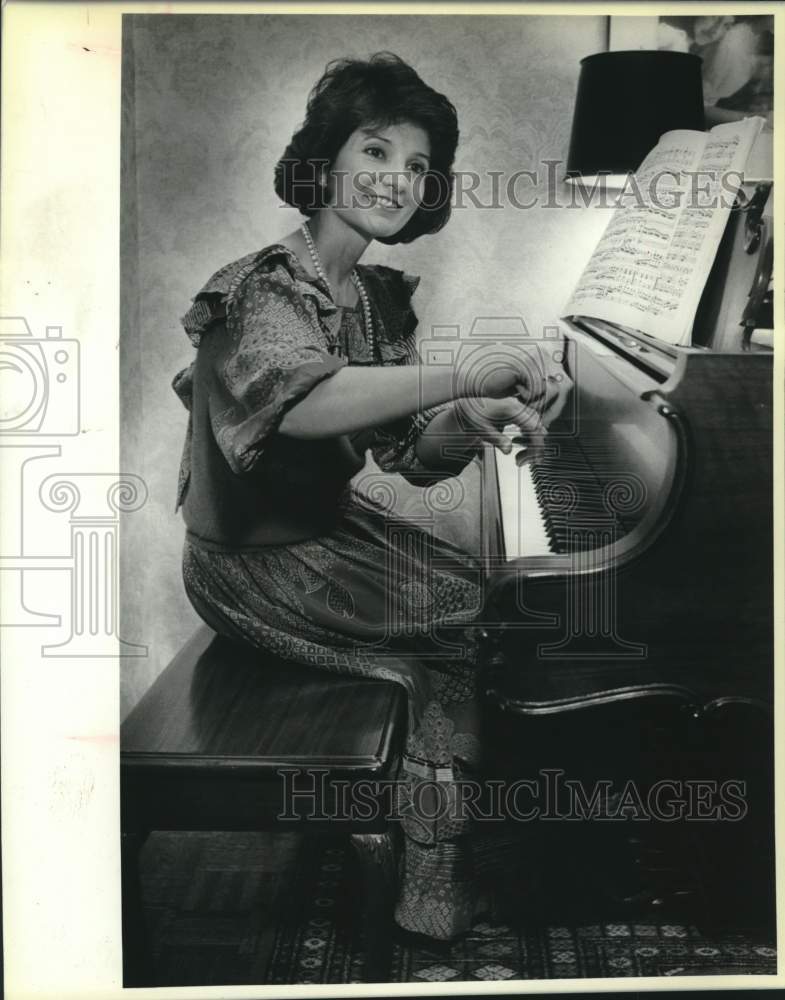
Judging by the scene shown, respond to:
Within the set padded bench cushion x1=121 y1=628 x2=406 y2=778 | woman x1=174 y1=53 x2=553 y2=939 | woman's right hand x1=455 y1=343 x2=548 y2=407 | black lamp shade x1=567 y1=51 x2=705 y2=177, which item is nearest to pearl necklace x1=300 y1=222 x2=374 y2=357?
woman x1=174 y1=53 x2=553 y2=939

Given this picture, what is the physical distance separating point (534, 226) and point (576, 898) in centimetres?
132

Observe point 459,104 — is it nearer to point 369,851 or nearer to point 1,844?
point 369,851

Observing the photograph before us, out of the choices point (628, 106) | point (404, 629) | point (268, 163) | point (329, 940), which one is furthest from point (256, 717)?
point (628, 106)

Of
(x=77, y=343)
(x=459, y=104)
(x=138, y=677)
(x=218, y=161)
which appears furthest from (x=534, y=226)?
(x=138, y=677)

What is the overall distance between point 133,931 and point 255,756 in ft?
1.76

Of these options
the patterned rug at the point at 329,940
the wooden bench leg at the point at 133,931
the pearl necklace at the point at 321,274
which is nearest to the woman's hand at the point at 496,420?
the pearl necklace at the point at 321,274

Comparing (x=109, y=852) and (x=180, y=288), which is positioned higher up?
(x=180, y=288)

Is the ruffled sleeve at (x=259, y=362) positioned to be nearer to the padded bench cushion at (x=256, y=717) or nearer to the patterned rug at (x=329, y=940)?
the padded bench cushion at (x=256, y=717)

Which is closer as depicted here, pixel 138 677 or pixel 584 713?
pixel 584 713

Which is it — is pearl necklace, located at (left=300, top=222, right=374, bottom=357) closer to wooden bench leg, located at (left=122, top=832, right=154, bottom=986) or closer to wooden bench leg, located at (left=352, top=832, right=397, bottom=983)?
wooden bench leg, located at (left=352, top=832, right=397, bottom=983)

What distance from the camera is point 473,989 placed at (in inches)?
98.7

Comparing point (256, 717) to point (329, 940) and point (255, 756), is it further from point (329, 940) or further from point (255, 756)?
point (329, 940)

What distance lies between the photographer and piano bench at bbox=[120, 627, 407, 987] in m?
2.28

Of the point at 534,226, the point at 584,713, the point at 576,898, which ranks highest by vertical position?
the point at 534,226
